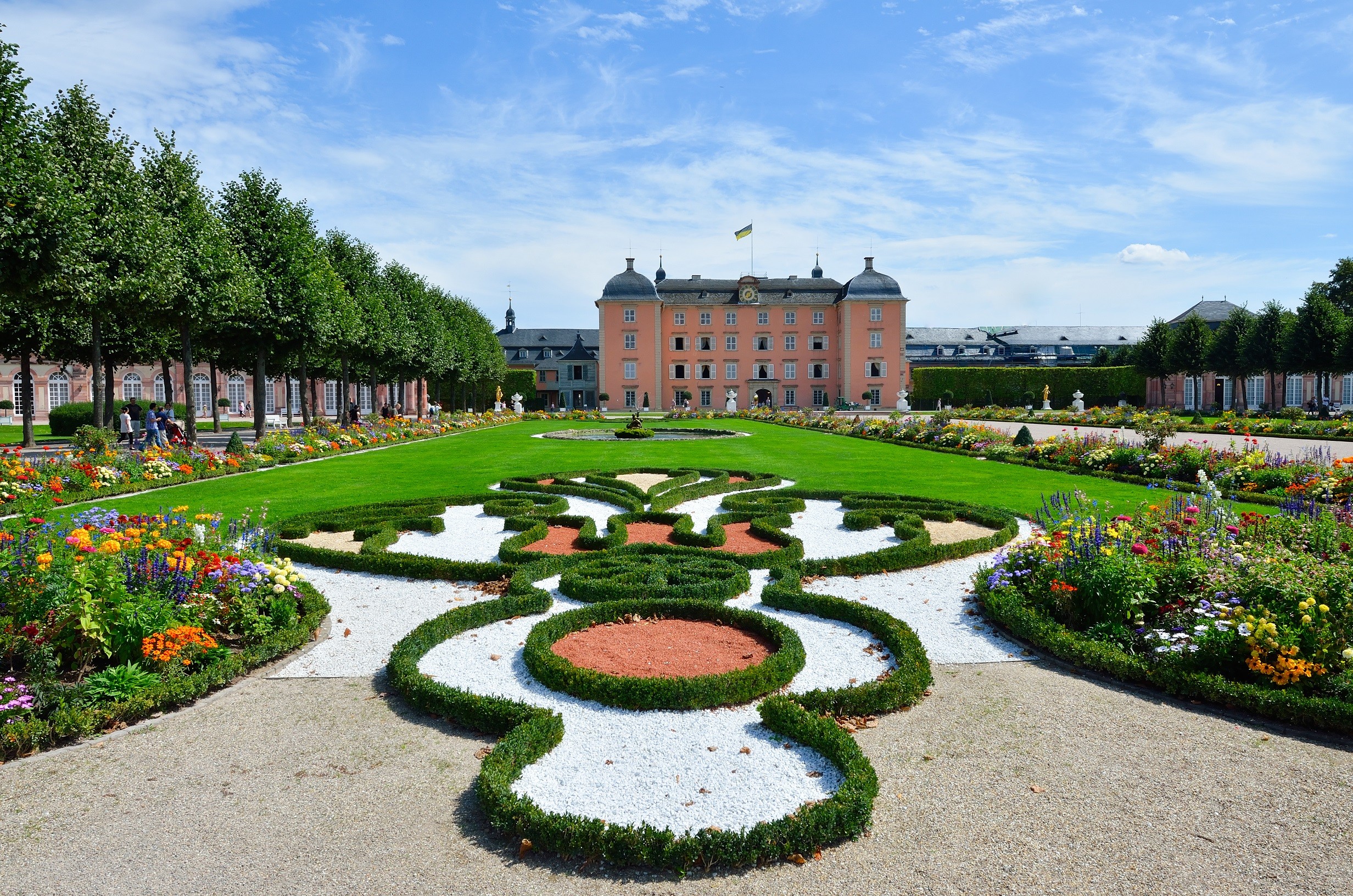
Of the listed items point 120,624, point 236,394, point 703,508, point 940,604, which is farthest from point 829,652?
point 236,394

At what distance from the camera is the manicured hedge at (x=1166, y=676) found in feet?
13.7

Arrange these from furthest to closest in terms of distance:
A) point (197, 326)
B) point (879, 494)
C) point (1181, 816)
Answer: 1. point (197, 326)
2. point (879, 494)
3. point (1181, 816)

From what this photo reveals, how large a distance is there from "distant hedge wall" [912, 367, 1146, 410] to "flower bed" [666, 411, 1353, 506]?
3792cm

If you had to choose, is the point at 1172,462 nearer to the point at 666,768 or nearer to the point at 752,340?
the point at 666,768

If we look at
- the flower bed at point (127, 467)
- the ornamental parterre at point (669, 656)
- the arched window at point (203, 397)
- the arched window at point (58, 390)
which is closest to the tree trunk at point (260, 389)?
the flower bed at point (127, 467)

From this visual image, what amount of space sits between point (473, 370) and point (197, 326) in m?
27.3

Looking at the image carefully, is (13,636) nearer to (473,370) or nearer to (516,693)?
(516,693)

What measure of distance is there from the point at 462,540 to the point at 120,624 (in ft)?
15.2

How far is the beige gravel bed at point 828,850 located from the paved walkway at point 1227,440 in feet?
41.2

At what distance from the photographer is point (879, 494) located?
11.6 m

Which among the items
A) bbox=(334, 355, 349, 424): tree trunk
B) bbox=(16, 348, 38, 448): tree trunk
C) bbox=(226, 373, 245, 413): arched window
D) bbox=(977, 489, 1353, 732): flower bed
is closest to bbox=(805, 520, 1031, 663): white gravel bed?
bbox=(977, 489, 1353, 732): flower bed

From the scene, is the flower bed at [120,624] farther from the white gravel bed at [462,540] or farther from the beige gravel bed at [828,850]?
the white gravel bed at [462,540]

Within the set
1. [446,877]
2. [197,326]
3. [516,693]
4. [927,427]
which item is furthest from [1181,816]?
[197,326]

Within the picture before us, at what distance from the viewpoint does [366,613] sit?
653cm
